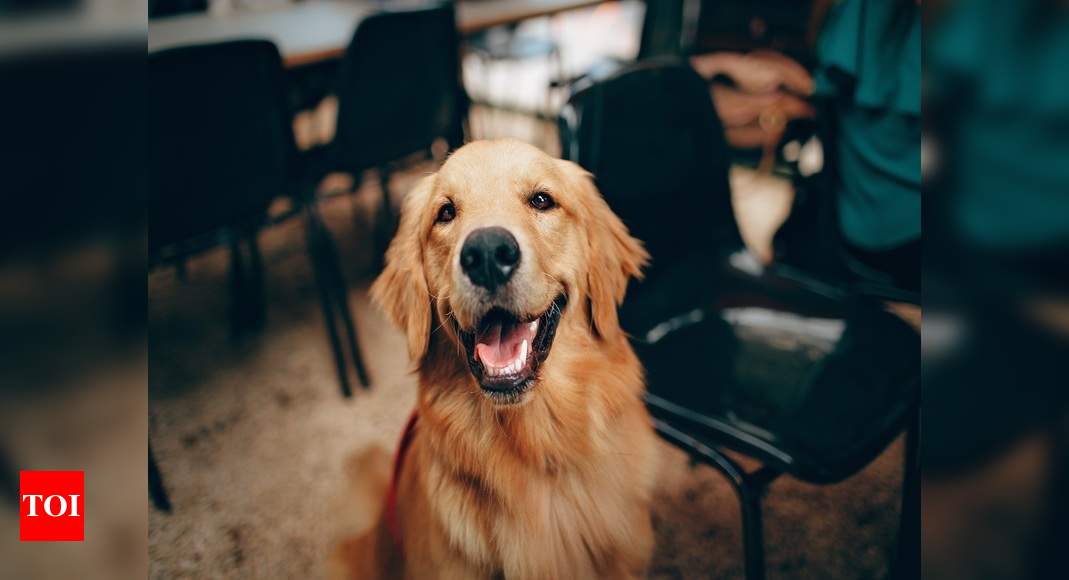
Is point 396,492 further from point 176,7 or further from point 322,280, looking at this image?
point 176,7

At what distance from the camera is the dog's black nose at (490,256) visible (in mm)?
982

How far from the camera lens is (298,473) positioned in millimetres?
2035

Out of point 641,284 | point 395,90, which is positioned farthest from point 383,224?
point 641,284

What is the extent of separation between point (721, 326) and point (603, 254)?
21.6 inches

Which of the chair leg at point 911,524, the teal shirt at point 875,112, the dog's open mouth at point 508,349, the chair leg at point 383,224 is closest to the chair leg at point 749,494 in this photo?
the chair leg at point 911,524

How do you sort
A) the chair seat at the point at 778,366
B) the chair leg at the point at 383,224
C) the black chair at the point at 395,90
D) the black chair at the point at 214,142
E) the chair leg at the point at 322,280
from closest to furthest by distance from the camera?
the chair seat at the point at 778,366, the black chair at the point at 214,142, the black chair at the point at 395,90, the chair leg at the point at 322,280, the chair leg at the point at 383,224

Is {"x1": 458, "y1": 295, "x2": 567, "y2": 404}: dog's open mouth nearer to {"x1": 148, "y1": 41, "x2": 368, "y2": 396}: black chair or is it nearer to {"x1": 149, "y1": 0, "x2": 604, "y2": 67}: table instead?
{"x1": 148, "y1": 41, "x2": 368, "y2": 396}: black chair

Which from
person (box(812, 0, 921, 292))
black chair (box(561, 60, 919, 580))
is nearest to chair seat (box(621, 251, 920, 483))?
black chair (box(561, 60, 919, 580))

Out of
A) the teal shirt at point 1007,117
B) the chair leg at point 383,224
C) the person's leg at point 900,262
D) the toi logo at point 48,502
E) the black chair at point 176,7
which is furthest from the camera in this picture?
the black chair at point 176,7

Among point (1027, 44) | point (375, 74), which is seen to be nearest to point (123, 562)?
point (1027, 44)

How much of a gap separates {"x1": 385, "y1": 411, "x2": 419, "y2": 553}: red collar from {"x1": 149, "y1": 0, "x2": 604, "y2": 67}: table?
177cm

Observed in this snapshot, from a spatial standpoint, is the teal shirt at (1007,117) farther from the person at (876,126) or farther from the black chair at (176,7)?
the black chair at (176,7)

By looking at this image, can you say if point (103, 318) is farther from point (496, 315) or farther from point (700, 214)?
point (700, 214)

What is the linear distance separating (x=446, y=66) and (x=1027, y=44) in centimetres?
230
